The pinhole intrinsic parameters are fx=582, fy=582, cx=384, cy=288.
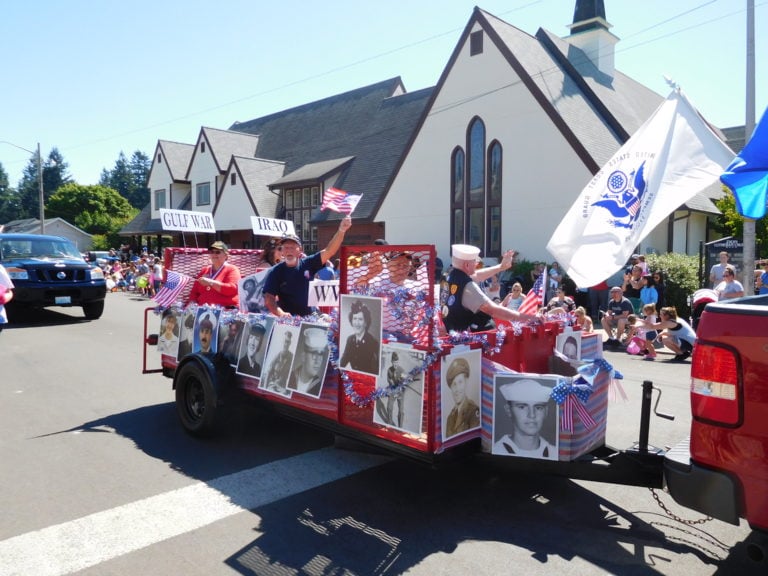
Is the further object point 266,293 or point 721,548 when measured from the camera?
point 266,293

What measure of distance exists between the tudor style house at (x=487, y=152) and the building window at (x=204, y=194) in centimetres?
531

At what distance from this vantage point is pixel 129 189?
5049 inches

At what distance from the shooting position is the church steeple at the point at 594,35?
26.9 metres

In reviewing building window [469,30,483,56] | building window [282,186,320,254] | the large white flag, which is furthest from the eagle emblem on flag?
building window [282,186,320,254]

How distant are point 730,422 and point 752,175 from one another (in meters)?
2.02

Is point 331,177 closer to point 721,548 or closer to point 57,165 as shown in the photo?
point 721,548

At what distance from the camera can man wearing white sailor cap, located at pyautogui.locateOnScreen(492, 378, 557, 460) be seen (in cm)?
370

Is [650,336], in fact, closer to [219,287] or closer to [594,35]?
[219,287]

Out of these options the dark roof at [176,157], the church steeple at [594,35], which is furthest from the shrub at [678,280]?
the dark roof at [176,157]

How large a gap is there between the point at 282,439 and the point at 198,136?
3644 cm

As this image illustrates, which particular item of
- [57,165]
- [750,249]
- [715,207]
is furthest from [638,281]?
[57,165]

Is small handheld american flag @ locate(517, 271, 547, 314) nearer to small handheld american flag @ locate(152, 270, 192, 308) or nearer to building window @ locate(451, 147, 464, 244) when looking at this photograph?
small handheld american flag @ locate(152, 270, 192, 308)

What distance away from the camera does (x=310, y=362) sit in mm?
4582

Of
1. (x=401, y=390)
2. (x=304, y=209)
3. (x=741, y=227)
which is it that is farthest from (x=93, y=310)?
(x=741, y=227)
